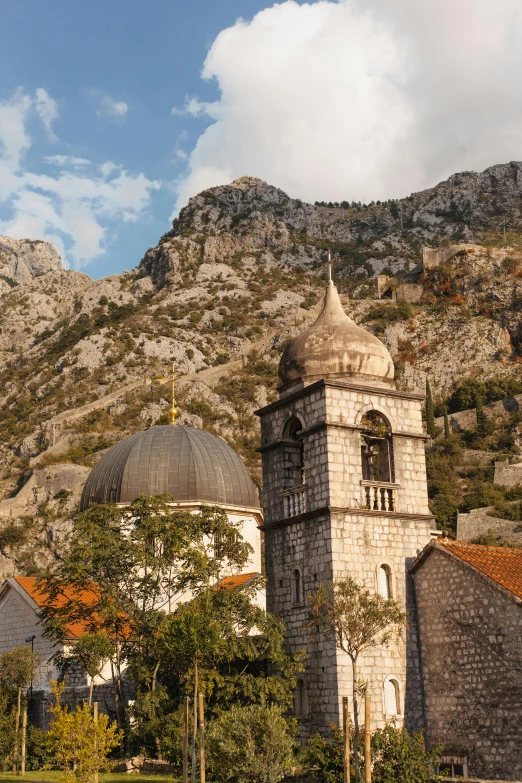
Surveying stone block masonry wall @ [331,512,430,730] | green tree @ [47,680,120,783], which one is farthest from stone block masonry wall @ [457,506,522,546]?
green tree @ [47,680,120,783]

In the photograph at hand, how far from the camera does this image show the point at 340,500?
22.1 m

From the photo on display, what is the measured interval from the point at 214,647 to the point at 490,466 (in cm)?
6668

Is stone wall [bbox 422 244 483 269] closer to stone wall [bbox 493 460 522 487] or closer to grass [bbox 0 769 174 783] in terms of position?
stone wall [bbox 493 460 522 487]

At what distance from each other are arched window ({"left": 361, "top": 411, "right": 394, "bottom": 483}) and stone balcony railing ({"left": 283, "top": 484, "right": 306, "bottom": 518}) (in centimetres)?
168

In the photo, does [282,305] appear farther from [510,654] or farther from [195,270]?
[510,654]

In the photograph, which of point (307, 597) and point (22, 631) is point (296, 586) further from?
point (22, 631)

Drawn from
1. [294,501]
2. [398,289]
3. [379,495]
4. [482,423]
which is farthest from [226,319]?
[379,495]

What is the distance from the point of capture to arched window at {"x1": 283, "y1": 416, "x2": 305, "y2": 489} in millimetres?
24297

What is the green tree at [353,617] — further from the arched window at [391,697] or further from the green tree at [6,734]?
the green tree at [6,734]

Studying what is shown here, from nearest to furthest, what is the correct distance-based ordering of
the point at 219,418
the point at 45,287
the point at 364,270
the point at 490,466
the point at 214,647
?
the point at 214,647 → the point at 490,466 → the point at 219,418 → the point at 364,270 → the point at 45,287

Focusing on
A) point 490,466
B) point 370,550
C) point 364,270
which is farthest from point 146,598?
point 364,270

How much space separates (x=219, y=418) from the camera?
302 ft

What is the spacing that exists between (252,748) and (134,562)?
9039 mm

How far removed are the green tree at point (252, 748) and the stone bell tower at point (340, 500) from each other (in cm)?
329
